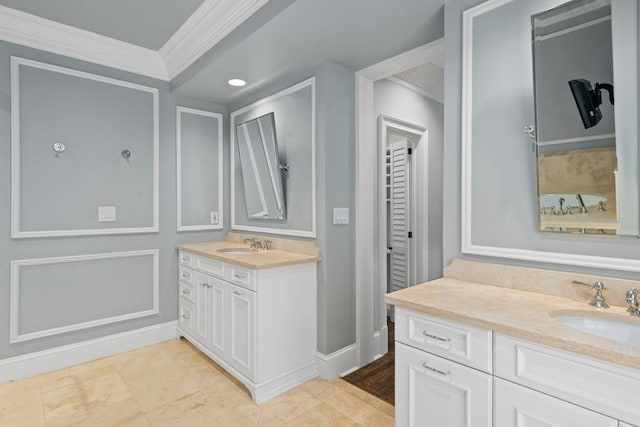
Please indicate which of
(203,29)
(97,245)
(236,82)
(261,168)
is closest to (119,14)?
(203,29)

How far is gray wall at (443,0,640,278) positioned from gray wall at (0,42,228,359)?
2.48m

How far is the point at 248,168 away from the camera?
312 centimetres

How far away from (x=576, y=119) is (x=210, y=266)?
7.98 feet

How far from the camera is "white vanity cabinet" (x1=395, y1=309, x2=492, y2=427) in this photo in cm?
119

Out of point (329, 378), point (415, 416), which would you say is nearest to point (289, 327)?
point (329, 378)

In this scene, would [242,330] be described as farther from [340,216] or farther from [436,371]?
[436,371]

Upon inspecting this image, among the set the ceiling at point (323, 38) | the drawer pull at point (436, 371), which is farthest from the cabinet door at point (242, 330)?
the ceiling at point (323, 38)

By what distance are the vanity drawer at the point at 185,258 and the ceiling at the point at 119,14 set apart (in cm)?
182

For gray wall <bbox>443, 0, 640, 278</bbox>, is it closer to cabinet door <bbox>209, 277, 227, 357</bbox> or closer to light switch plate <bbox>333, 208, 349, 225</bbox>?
light switch plate <bbox>333, 208, 349, 225</bbox>

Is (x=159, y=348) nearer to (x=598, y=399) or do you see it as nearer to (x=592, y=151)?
(x=598, y=399)

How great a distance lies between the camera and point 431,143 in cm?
352

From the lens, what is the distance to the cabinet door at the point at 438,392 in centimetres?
119

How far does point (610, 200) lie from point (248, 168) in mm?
2587

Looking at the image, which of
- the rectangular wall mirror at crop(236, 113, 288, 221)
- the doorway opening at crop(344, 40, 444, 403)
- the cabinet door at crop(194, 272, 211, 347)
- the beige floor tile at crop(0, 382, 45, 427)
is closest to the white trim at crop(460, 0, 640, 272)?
the doorway opening at crop(344, 40, 444, 403)
